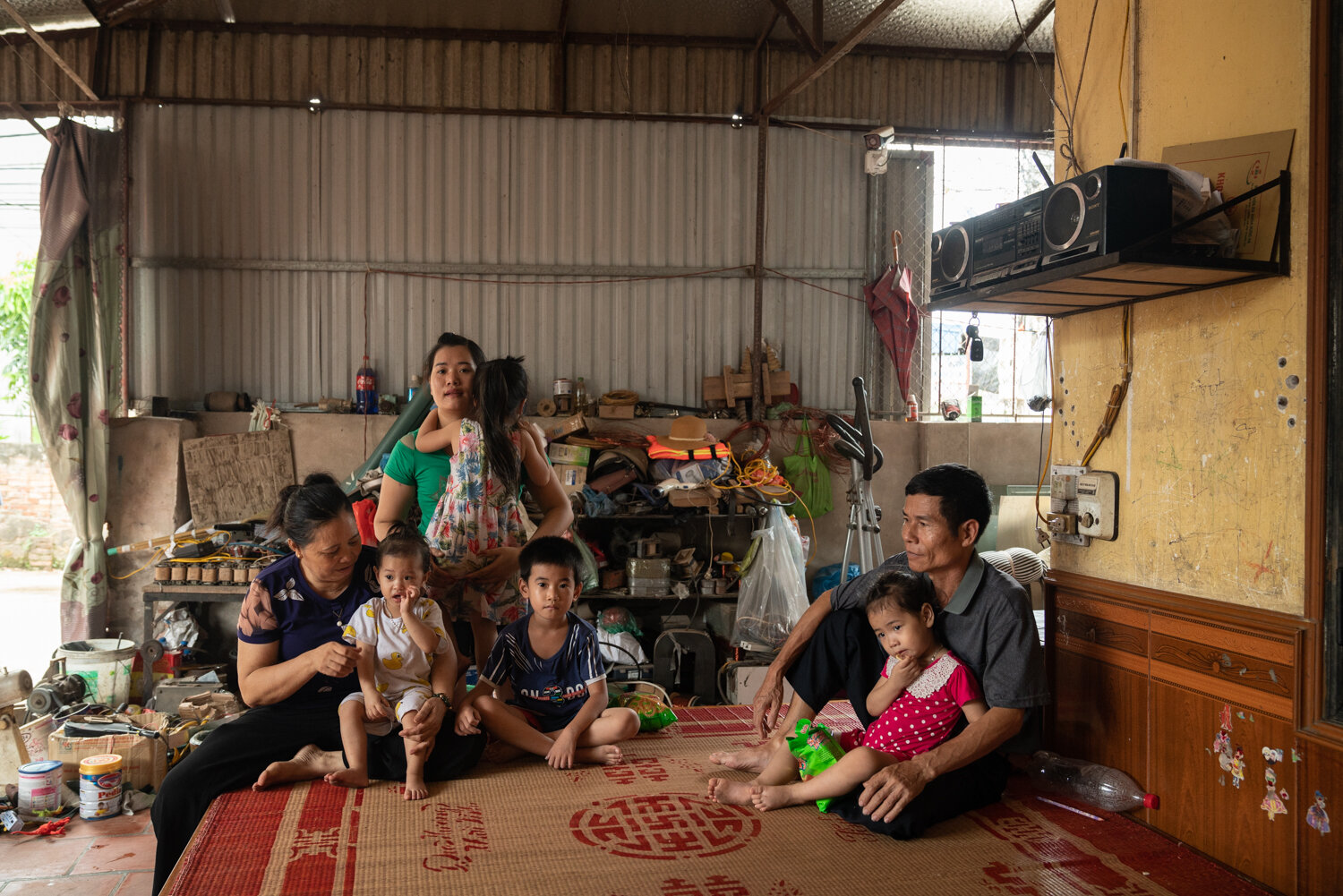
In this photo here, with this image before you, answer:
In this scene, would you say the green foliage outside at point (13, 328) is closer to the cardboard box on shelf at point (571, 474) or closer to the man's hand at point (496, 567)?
the cardboard box on shelf at point (571, 474)

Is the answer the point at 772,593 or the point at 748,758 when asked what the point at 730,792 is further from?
the point at 772,593

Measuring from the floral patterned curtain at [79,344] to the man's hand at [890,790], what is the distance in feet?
18.3

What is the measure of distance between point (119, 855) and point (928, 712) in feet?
10.4

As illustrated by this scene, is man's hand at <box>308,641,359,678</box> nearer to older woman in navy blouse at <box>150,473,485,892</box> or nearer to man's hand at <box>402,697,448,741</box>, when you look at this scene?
older woman in navy blouse at <box>150,473,485,892</box>

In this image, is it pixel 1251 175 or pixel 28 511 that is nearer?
pixel 1251 175

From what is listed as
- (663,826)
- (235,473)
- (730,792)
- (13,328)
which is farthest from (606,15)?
(13,328)

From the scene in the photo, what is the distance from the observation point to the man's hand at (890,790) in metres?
2.31

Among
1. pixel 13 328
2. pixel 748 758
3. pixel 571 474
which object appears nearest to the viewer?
pixel 748 758

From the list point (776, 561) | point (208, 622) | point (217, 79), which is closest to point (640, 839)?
point (776, 561)

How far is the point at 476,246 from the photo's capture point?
21.9 ft

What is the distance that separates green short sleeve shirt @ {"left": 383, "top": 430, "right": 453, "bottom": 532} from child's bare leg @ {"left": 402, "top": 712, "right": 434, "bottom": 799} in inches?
31.1

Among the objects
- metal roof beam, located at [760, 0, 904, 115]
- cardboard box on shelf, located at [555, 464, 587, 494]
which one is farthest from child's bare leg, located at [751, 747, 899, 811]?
cardboard box on shelf, located at [555, 464, 587, 494]

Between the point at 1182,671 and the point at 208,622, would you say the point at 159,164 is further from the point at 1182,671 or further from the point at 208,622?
the point at 1182,671

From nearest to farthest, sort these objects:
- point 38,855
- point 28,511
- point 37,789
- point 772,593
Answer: point 38,855, point 37,789, point 772,593, point 28,511
